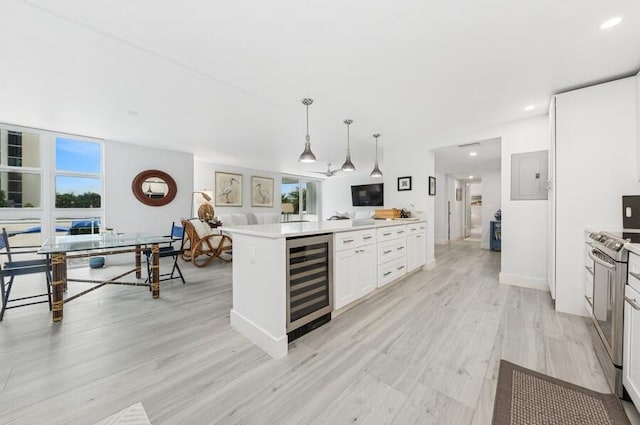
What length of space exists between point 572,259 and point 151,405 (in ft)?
12.4

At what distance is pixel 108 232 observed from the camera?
11.3 ft

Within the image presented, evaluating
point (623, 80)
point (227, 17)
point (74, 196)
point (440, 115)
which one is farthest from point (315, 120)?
point (74, 196)

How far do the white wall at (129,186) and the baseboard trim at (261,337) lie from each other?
168 inches

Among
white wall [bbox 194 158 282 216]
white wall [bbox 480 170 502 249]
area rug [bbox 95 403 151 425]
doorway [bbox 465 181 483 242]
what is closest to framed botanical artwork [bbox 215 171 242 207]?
white wall [bbox 194 158 282 216]

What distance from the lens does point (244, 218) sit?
22.5 ft

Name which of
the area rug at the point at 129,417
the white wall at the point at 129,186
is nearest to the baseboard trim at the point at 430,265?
the area rug at the point at 129,417

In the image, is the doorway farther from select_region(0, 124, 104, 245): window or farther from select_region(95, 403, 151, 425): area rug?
select_region(0, 124, 104, 245): window

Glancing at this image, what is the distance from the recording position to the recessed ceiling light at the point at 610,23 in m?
1.65

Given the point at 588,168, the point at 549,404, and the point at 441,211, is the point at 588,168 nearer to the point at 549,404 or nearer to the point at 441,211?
the point at 549,404

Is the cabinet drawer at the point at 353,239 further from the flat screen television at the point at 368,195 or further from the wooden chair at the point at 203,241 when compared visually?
the flat screen television at the point at 368,195

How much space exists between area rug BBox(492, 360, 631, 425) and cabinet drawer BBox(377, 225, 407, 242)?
5.49 feet

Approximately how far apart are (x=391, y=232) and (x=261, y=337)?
207cm

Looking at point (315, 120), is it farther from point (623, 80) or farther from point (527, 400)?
point (527, 400)

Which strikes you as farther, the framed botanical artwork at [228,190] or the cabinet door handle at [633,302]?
the framed botanical artwork at [228,190]
